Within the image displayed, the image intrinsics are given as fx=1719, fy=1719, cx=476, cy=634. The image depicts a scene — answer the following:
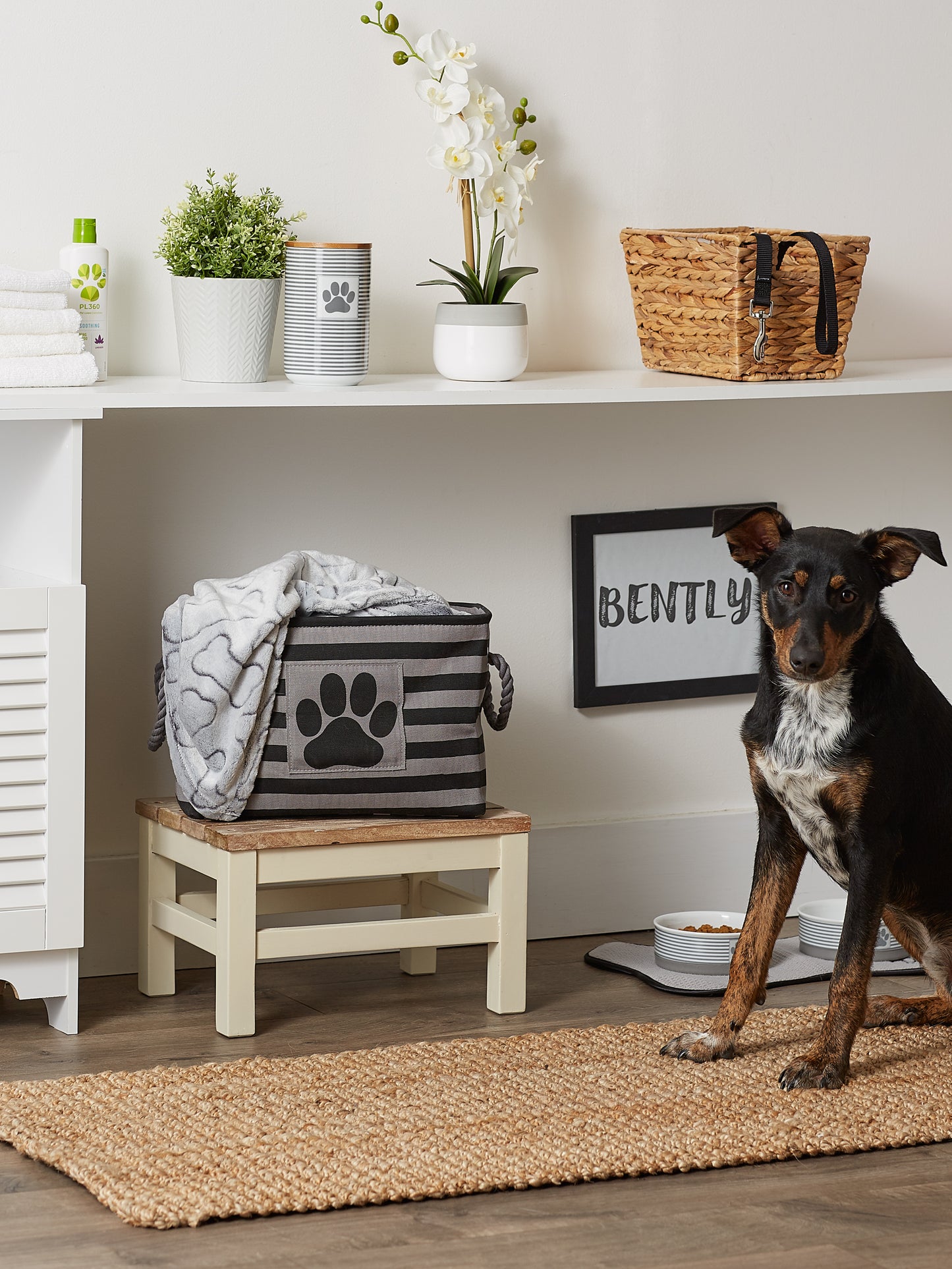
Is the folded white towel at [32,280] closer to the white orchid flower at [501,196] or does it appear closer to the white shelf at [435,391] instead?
the white shelf at [435,391]

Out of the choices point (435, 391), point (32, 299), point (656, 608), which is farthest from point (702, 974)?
point (32, 299)

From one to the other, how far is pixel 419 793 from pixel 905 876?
718mm

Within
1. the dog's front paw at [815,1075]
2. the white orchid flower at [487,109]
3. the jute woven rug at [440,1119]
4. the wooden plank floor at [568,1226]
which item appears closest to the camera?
the wooden plank floor at [568,1226]

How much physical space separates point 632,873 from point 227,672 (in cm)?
105

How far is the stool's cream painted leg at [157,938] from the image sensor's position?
2709 millimetres

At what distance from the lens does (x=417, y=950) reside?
9.39 feet

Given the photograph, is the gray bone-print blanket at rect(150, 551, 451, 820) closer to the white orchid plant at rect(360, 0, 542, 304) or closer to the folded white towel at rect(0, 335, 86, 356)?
the folded white towel at rect(0, 335, 86, 356)

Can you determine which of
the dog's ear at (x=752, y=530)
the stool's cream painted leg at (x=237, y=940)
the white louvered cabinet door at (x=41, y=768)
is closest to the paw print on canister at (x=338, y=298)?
the white louvered cabinet door at (x=41, y=768)

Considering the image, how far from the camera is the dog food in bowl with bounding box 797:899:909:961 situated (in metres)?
2.98

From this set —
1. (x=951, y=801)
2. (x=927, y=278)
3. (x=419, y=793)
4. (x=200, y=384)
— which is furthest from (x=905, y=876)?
(x=927, y=278)

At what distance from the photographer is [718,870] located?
328 cm

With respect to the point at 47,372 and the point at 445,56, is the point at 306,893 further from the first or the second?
the point at 445,56

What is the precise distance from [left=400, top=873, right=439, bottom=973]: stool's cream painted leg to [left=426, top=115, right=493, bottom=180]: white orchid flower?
115 centimetres

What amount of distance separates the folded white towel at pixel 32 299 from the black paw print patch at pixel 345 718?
24.8 inches
